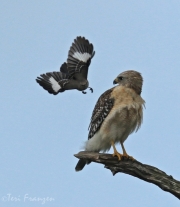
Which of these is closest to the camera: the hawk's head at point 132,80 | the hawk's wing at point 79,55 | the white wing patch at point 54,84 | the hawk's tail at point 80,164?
the hawk's head at point 132,80

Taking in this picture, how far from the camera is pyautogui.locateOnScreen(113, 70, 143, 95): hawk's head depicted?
10.3 metres

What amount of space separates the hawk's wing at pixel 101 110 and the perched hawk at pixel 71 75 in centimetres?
159

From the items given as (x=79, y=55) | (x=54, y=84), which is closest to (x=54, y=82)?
(x=54, y=84)

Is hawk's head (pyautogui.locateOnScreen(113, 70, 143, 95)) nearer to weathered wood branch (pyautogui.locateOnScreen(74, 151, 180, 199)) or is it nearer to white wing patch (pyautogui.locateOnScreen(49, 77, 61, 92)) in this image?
weathered wood branch (pyautogui.locateOnScreen(74, 151, 180, 199))

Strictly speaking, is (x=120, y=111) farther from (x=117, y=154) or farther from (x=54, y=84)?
(x=54, y=84)

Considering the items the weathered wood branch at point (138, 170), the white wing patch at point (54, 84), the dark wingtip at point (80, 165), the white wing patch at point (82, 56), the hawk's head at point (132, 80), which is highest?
the white wing patch at point (82, 56)

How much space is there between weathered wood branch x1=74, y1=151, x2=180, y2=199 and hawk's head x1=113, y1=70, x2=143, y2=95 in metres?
1.33

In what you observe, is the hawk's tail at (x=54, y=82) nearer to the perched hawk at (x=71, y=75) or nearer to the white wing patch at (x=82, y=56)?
the perched hawk at (x=71, y=75)

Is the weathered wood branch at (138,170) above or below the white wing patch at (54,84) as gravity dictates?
below

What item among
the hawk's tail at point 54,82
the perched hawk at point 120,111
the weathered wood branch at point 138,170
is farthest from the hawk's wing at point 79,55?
the weathered wood branch at point 138,170

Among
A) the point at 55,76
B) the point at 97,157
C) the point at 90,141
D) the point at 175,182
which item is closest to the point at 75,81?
the point at 55,76

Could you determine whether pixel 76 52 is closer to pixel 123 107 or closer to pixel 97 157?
pixel 123 107

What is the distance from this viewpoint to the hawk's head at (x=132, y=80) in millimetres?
10320

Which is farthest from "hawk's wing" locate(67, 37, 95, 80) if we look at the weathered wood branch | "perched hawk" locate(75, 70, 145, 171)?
the weathered wood branch
